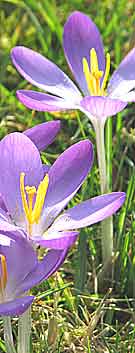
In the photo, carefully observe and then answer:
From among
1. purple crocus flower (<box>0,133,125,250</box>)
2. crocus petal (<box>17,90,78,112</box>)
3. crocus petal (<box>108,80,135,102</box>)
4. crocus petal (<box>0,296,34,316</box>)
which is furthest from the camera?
crocus petal (<box>108,80,135,102</box>)

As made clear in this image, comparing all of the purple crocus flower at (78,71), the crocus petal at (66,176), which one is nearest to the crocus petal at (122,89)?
the purple crocus flower at (78,71)

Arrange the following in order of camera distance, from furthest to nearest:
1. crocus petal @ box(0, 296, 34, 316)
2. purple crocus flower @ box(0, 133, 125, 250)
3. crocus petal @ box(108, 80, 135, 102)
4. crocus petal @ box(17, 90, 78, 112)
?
crocus petal @ box(108, 80, 135, 102)
crocus petal @ box(17, 90, 78, 112)
purple crocus flower @ box(0, 133, 125, 250)
crocus petal @ box(0, 296, 34, 316)

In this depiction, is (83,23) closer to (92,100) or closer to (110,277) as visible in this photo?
(92,100)

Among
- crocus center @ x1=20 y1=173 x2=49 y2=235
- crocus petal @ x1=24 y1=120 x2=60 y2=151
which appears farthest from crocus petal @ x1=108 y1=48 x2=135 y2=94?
crocus center @ x1=20 y1=173 x2=49 y2=235

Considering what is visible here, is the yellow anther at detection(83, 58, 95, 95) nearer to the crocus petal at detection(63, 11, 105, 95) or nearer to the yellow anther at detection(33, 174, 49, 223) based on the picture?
the crocus petal at detection(63, 11, 105, 95)

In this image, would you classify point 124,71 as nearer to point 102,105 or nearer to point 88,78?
point 88,78

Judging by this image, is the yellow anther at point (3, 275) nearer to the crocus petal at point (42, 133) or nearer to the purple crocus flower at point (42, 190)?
the purple crocus flower at point (42, 190)

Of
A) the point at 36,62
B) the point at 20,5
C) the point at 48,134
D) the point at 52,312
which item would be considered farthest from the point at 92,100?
the point at 20,5

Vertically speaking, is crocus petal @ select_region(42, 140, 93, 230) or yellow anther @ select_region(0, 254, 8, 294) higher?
crocus petal @ select_region(42, 140, 93, 230)
